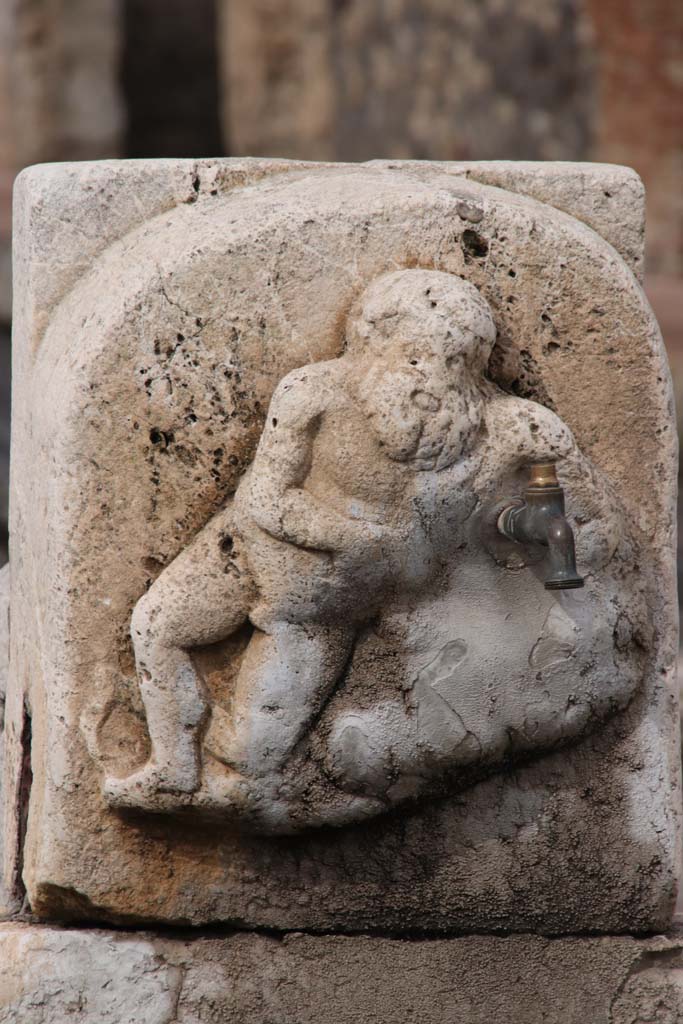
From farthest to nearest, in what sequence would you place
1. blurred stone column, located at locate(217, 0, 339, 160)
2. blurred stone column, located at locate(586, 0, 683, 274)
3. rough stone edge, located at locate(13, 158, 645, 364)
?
blurred stone column, located at locate(217, 0, 339, 160)
blurred stone column, located at locate(586, 0, 683, 274)
rough stone edge, located at locate(13, 158, 645, 364)

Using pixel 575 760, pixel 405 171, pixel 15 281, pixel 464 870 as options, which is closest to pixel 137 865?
pixel 464 870

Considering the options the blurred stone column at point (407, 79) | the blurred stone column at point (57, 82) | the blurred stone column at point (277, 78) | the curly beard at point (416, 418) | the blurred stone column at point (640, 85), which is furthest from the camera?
the blurred stone column at point (57, 82)

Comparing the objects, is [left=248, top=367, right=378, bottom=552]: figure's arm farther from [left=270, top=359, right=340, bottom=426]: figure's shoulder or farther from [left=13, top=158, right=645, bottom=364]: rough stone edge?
[left=13, top=158, right=645, bottom=364]: rough stone edge

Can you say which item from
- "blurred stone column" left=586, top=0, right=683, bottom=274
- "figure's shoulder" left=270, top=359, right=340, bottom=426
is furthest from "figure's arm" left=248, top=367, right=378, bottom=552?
"blurred stone column" left=586, top=0, right=683, bottom=274

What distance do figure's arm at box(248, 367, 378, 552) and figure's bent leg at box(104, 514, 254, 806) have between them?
0.09 m

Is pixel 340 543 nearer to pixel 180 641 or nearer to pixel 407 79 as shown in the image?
pixel 180 641

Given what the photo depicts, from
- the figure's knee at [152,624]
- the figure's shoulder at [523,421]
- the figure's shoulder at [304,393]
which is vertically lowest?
the figure's knee at [152,624]

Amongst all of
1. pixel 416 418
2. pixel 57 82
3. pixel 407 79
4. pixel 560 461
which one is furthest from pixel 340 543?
pixel 57 82

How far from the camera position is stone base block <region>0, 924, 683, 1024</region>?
220cm

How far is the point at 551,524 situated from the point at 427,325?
0.86 ft

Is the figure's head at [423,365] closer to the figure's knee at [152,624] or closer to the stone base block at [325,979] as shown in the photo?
Answer: the figure's knee at [152,624]

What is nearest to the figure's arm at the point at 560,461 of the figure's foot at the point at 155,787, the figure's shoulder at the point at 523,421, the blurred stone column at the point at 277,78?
the figure's shoulder at the point at 523,421

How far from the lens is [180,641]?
207 cm

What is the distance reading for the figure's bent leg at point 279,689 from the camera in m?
2.09
